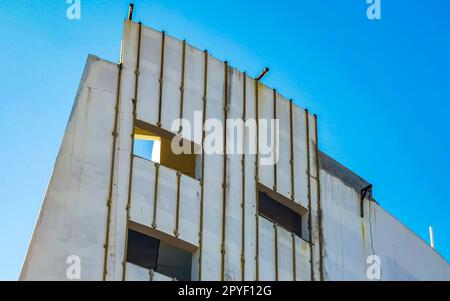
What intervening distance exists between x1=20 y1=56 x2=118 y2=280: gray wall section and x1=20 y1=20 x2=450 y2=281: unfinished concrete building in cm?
3

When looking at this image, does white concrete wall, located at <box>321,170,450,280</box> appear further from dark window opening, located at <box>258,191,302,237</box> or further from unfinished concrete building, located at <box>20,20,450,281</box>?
dark window opening, located at <box>258,191,302,237</box>

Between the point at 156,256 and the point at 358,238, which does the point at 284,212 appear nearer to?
the point at 358,238

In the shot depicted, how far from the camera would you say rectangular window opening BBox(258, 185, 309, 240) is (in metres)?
30.3

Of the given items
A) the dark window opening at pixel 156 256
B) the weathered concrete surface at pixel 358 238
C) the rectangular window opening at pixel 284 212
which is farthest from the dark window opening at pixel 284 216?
the dark window opening at pixel 156 256

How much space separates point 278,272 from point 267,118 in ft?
15.8

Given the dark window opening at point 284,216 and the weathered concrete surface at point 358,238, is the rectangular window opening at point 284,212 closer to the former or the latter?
the dark window opening at point 284,216

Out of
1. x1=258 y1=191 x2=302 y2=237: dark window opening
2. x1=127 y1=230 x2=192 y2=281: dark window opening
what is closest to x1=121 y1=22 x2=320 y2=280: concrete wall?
x1=258 y1=191 x2=302 y2=237: dark window opening

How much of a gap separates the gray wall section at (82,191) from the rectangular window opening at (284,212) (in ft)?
18.2

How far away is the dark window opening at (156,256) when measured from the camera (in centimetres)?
2873

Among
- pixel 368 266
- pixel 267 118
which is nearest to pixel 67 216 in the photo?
pixel 267 118

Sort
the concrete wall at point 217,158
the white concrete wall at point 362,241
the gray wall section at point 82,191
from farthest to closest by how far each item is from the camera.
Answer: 1. the white concrete wall at point 362,241
2. the concrete wall at point 217,158
3. the gray wall section at point 82,191

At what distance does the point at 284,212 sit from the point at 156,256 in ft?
13.9

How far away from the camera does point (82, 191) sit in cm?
2598
